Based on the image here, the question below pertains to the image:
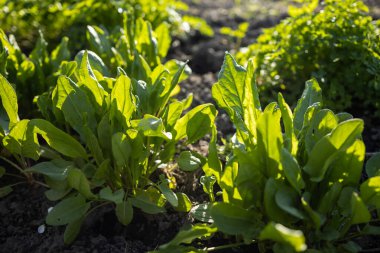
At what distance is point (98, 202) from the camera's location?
221 cm

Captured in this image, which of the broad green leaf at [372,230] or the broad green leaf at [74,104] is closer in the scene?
the broad green leaf at [372,230]

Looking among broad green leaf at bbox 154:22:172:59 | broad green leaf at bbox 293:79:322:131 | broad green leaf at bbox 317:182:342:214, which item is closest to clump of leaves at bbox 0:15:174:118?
broad green leaf at bbox 154:22:172:59

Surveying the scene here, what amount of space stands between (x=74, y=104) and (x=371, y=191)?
1.24 metres

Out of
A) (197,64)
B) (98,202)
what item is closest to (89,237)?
(98,202)

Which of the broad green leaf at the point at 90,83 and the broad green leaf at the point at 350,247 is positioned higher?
the broad green leaf at the point at 90,83

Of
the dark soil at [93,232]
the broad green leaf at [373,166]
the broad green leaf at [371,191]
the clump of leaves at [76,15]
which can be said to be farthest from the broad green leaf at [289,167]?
the clump of leaves at [76,15]

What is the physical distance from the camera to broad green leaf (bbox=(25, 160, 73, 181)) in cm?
196

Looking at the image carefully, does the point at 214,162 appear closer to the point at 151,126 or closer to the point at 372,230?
the point at 151,126

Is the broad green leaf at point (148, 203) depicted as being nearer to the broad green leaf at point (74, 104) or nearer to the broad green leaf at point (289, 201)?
the broad green leaf at point (74, 104)

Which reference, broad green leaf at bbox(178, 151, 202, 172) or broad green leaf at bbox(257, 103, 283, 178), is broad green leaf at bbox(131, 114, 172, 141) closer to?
broad green leaf at bbox(178, 151, 202, 172)

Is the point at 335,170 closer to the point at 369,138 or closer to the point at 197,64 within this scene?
the point at 369,138

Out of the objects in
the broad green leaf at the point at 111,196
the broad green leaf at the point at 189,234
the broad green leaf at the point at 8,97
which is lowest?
the broad green leaf at the point at 189,234

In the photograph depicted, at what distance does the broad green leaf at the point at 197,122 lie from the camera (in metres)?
2.15

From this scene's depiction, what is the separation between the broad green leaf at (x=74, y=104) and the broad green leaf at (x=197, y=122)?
15.7 inches
